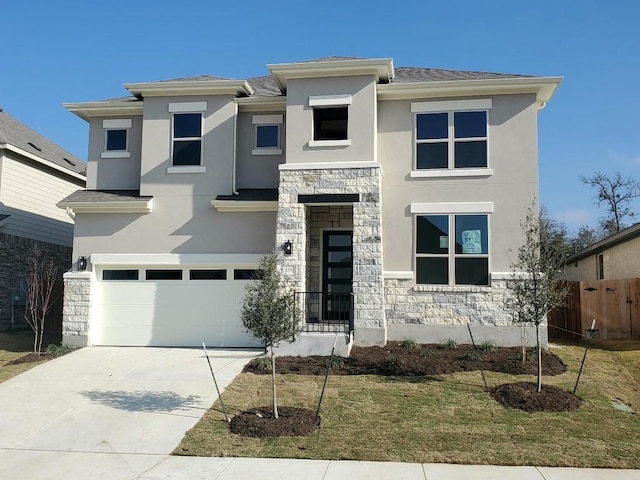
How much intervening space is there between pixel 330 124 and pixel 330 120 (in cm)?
10

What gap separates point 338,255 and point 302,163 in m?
2.81

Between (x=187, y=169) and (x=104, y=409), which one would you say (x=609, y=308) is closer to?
(x=187, y=169)

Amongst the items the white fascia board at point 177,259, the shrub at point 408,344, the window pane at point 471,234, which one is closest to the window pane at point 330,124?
the white fascia board at point 177,259

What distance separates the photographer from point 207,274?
14.8 meters

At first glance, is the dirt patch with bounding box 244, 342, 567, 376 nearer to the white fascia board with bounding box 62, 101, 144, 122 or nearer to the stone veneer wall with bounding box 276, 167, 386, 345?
the stone veneer wall with bounding box 276, 167, 386, 345

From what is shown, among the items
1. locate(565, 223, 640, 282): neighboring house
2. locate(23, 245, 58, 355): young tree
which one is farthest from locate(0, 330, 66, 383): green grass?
locate(565, 223, 640, 282): neighboring house

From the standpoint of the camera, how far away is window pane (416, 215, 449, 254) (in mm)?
14047

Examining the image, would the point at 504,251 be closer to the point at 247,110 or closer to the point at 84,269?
the point at 247,110

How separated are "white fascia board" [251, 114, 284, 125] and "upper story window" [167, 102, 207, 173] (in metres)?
1.37

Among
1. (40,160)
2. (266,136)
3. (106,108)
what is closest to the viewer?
(266,136)

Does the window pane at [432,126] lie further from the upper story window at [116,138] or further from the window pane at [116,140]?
the window pane at [116,140]

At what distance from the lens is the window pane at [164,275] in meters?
14.8

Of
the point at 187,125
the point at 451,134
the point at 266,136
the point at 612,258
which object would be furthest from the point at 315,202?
the point at 612,258

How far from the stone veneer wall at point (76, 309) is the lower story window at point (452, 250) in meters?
8.59
